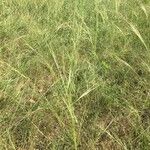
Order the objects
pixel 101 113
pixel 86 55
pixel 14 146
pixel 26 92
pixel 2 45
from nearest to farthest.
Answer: pixel 14 146 < pixel 101 113 < pixel 26 92 < pixel 86 55 < pixel 2 45

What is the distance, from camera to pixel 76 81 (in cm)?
260

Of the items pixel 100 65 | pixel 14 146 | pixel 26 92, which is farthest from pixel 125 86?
pixel 14 146

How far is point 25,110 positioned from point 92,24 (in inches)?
43.3

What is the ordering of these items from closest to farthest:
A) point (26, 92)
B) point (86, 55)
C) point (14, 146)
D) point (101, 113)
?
point (14, 146)
point (101, 113)
point (26, 92)
point (86, 55)

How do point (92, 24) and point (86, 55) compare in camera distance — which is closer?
point (86, 55)

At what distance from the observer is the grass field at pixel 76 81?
221cm

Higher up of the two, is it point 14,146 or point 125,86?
point 14,146

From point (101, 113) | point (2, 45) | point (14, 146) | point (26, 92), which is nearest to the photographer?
point (14, 146)

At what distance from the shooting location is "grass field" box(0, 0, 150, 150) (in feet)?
7.25

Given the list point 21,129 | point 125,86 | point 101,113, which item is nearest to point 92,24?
point 125,86

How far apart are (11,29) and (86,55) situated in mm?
733

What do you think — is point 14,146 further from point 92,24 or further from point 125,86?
point 92,24

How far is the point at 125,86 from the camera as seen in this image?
254 cm

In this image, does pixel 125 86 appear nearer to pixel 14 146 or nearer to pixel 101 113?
pixel 101 113
